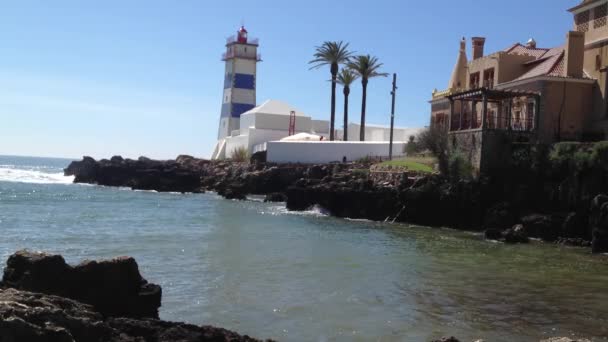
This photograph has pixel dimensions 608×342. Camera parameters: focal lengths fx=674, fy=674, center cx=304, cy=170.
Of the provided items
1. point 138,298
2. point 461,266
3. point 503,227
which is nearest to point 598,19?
point 503,227

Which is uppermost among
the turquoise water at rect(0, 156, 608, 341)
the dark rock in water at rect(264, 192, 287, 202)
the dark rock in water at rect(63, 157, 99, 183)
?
the dark rock in water at rect(63, 157, 99, 183)

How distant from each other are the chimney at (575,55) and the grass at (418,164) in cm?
956

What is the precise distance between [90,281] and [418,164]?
33.4 metres

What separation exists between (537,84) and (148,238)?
78.8ft

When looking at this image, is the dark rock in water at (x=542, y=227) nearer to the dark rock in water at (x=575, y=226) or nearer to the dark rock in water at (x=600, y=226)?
the dark rock in water at (x=575, y=226)

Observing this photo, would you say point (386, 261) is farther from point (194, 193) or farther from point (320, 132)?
point (320, 132)

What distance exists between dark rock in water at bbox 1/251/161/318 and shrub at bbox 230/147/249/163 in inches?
2285

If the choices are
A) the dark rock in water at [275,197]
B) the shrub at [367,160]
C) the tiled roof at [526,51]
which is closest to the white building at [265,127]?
the dark rock in water at [275,197]

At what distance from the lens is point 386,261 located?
23.0 meters

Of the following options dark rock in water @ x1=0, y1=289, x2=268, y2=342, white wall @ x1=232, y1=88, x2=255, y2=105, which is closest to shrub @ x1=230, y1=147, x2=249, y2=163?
white wall @ x1=232, y1=88, x2=255, y2=105

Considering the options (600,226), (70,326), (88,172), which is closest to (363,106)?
(600,226)

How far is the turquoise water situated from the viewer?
13.9 m

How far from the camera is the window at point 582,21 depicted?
4065cm

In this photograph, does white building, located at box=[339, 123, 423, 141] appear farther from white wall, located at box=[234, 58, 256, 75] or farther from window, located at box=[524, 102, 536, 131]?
window, located at box=[524, 102, 536, 131]
